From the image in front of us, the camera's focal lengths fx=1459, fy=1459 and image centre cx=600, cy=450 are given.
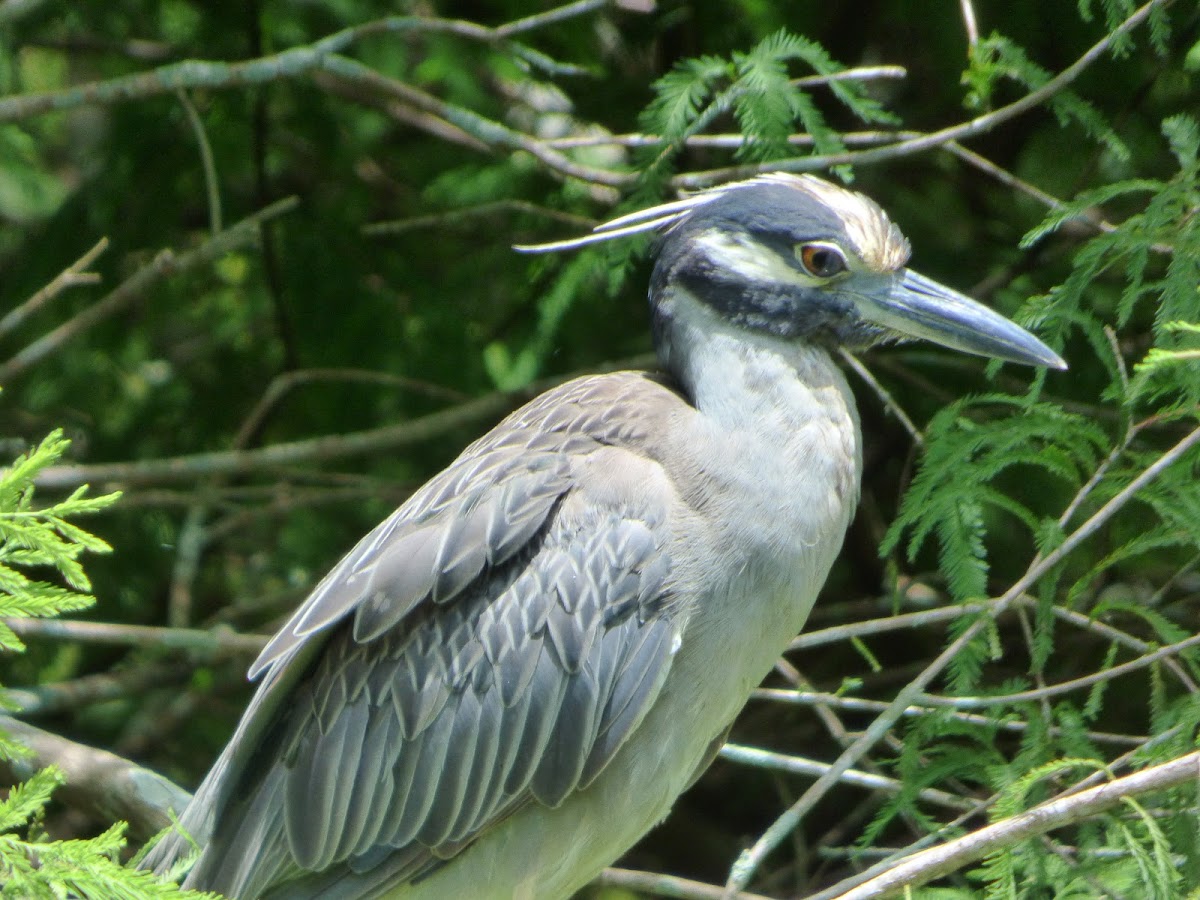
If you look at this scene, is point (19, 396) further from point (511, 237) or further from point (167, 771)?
point (511, 237)

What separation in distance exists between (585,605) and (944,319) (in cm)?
91

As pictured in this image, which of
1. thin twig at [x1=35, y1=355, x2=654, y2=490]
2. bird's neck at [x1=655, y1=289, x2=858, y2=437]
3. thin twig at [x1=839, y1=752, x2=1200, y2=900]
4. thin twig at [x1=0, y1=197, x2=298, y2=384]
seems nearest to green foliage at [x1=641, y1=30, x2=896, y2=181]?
bird's neck at [x1=655, y1=289, x2=858, y2=437]

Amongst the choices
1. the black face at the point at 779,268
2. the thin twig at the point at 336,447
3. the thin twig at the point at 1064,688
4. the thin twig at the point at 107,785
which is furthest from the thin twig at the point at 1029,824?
the thin twig at the point at 336,447

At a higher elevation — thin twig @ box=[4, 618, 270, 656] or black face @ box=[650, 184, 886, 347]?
black face @ box=[650, 184, 886, 347]

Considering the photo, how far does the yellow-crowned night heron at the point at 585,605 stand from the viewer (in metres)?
2.72

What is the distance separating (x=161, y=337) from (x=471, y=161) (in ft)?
4.48

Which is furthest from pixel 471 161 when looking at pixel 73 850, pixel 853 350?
pixel 73 850

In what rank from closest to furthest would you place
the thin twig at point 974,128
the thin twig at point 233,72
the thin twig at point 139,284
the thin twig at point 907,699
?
1. the thin twig at point 907,699
2. the thin twig at point 974,128
3. the thin twig at point 233,72
4. the thin twig at point 139,284

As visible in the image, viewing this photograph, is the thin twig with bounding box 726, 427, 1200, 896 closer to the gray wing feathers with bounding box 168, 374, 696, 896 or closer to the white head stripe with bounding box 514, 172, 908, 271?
the gray wing feathers with bounding box 168, 374, 696, 896

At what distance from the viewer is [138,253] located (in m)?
4.22

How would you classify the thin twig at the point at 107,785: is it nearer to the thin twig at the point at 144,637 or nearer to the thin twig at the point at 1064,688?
the thin twig at the point at 144,637

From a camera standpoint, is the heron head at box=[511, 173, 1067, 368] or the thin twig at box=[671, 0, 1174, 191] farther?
the heron head at box=[511, 173, 1067, 368]

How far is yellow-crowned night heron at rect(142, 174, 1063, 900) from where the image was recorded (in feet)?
8.93

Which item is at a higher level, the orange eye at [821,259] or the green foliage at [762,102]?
the green foliage at [762,102]
